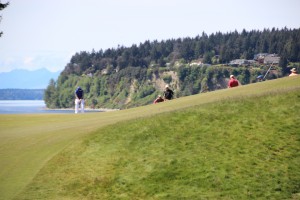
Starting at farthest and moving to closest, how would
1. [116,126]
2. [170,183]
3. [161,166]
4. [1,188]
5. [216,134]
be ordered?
[116,126] → [216,134] → [161,166] → [170,183] → [1,188]

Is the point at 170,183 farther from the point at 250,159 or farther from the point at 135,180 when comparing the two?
the point at 250,159

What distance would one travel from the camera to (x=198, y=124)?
25.0 metres

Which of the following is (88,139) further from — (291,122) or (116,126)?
(291,122)

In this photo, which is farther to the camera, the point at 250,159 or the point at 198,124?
the point at 198,124

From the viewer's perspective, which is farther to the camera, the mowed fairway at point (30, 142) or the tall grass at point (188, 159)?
the mowed fairway at point (30, 142)

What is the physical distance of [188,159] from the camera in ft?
69.3

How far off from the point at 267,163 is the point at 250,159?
81cm

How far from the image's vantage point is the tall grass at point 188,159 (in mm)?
18719

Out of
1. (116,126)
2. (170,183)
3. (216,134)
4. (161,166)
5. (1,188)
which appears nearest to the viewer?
(1,188)

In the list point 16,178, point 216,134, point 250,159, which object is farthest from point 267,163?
point 16,178

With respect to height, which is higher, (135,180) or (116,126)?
(116,126)

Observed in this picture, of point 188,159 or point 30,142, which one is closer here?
point 188,159

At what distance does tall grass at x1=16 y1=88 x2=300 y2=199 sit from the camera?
61.4ft

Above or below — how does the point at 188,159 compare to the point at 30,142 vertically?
below
